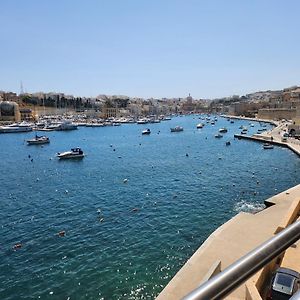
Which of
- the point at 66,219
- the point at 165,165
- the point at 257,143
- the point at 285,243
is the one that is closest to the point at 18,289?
the point at 66,219

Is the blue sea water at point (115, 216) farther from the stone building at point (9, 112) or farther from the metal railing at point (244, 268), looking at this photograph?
the stone building at point (9, 112)

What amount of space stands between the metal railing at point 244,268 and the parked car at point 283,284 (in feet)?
26.3

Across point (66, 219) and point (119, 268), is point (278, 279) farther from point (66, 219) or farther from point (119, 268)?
point (66, 219)

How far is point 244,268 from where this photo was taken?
105cm

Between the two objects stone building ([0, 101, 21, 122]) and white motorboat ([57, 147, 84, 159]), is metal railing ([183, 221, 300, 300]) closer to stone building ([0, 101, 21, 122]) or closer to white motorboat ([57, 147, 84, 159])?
white motorboat ([57, 147, 84, 159])

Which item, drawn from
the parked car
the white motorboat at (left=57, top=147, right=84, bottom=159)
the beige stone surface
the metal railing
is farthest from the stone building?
the metal railing

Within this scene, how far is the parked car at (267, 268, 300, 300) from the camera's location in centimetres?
817

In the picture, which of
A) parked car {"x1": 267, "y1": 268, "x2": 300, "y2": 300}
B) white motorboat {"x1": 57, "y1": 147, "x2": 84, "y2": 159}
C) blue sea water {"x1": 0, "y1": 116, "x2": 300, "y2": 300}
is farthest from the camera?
white motorboat {"x1": 57, "y1": 147, "x2": 84, "y2": 159}

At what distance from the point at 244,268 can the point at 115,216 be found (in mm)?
20561

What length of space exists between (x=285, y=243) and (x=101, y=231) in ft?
59.5

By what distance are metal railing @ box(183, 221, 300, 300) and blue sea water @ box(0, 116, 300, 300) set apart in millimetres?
11854

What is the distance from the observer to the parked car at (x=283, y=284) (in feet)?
26.8

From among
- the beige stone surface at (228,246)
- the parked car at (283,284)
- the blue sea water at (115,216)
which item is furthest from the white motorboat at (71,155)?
the parked car at (283,284)

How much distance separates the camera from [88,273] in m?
13.9
